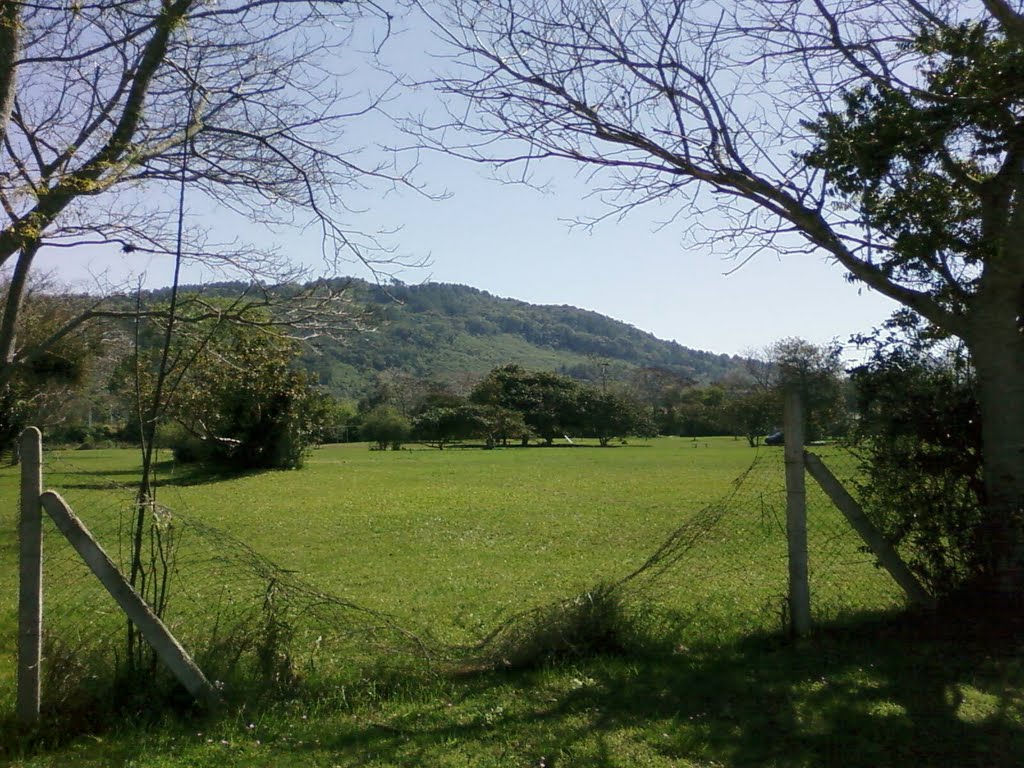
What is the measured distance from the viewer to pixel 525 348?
160 m

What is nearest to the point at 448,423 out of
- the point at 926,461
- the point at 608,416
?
the point at 608,416

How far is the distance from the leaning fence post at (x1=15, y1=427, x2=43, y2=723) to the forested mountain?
92.9 metres

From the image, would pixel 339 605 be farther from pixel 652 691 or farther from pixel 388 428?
pixel 388 428

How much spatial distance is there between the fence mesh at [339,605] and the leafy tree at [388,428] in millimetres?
53128

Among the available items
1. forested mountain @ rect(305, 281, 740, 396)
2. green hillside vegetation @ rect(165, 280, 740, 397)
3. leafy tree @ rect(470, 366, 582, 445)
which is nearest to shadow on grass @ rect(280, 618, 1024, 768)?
leafy tree @ rect(470, 366, 582, 445)

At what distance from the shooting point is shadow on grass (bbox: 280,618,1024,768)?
4.34 m

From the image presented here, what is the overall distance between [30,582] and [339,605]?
6.44 feet

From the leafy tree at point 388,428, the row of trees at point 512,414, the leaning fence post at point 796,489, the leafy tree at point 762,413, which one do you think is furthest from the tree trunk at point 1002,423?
the row of trees at point 512,414

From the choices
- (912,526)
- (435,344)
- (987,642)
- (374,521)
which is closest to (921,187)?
(912,526)

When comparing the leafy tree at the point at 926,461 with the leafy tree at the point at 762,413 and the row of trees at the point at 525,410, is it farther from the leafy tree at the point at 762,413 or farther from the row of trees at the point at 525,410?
the row of trees at the point at 525,410

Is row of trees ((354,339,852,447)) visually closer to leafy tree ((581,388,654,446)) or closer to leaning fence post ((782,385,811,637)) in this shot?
leafy tree ((581,388,654,446))

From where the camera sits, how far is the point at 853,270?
6.85 metres

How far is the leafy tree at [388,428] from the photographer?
209ft

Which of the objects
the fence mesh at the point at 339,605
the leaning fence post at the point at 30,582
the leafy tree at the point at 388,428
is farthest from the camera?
the leafy tree at the point at 388,428
